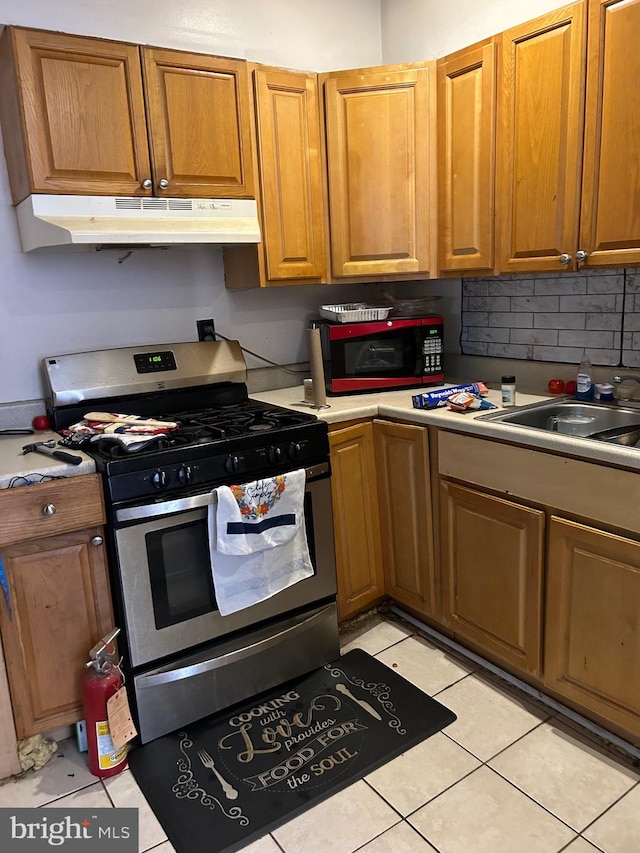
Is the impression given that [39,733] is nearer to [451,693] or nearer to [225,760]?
[225,760]

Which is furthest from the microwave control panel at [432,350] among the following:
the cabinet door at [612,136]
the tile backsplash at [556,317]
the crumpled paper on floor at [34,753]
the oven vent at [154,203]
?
the crumpled paper on floor at [34,753]

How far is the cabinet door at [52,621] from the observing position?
1.79m

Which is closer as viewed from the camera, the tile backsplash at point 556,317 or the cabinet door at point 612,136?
the cabinet door at point 612,136

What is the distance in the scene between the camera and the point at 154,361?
2.46 metres

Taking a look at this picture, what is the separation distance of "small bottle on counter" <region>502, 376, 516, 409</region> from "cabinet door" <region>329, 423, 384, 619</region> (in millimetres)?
501

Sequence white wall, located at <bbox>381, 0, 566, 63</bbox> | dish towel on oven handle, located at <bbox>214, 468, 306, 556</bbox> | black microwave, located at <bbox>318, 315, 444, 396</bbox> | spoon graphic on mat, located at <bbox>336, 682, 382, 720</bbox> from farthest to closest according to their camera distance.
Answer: black microwave, located at <bbox>318, 315, 444, 396</bbox>, white wall, located at <bbox>381, 0, 566, 63</bbox>, spoon graphic on mat, located at <bbox>336, 682, 382, 720</bbox>, dish towel on oven handle, located at <bbox>214, 468, 306, 556</bbox>

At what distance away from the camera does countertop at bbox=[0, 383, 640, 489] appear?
1.71m

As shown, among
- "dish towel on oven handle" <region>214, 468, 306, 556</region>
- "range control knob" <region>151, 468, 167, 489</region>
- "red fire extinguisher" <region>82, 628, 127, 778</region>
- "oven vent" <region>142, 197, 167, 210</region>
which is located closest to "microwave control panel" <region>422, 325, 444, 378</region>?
"dish towel on oven handle" <region>214, 468, 306, 556</region>

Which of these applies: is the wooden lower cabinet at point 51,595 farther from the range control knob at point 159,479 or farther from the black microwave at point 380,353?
the black microwave at point 380,353

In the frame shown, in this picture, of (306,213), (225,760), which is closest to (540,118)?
(306,213)

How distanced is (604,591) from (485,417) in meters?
0.64

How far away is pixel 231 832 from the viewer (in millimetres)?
1621

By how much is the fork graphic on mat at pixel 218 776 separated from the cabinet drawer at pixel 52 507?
76 cm

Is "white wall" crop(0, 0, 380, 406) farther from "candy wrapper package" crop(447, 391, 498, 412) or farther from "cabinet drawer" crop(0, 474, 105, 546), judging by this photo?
"candy wrapper package" crop(447, 391, 498, 412)
